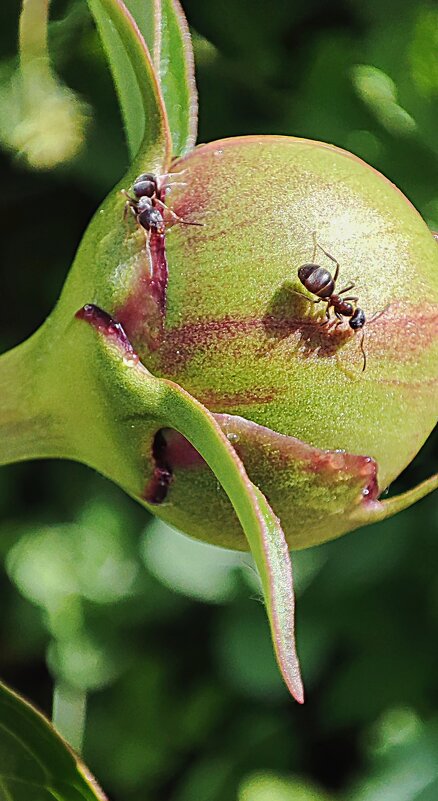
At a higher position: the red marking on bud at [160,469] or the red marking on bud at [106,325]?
the red marking on bud at [106,325]

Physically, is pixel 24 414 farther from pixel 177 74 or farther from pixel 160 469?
pixel 177 74

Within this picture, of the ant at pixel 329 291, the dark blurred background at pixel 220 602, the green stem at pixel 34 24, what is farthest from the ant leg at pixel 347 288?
the dark blurred background at pixel 220 602

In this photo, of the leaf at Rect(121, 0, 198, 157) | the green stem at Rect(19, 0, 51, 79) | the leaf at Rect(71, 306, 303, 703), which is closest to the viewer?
the leaf at Rect(71, 306, 303, 703)

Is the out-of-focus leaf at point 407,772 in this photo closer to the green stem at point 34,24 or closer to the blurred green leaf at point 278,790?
the blurred green leaf at point 278,790

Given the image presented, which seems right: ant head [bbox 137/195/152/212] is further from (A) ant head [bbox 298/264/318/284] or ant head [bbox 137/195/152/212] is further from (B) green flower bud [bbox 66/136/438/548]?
(A) ant head [bbox 298/264/318/284]

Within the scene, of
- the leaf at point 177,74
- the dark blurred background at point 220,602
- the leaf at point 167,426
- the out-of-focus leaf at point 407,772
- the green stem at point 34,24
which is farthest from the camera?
the dark blurred background at point 220,602

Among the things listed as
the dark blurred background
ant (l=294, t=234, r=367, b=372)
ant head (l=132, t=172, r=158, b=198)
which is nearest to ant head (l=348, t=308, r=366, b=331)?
ant (l=294, t=234, r=367, b=372)
